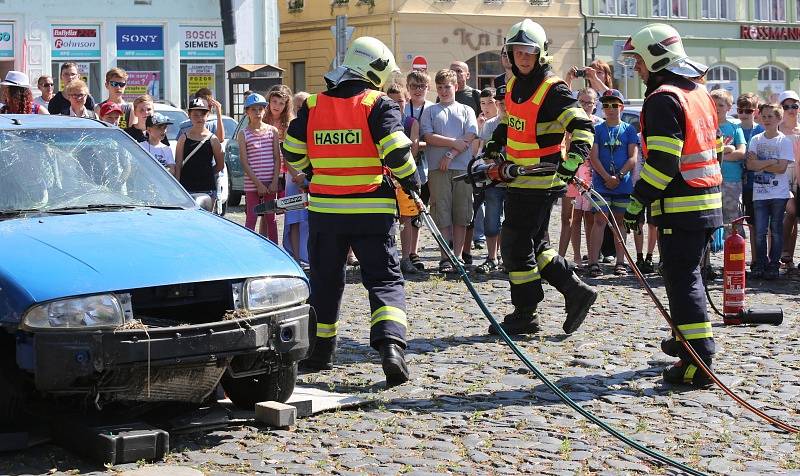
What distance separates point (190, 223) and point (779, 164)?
7762mm

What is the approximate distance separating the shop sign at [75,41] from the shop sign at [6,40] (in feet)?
3.26

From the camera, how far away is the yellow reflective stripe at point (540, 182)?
31.5ft

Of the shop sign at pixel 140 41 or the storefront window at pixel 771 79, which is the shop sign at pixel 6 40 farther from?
the storefront window at pixel 771 79

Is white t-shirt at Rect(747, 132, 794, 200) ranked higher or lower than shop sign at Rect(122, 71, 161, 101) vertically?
lower

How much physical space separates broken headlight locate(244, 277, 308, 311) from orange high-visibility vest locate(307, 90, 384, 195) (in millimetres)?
1432

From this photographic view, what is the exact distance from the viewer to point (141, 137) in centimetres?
1351

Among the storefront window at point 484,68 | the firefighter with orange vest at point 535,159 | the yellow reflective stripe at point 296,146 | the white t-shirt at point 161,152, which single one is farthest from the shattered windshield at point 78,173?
the storefront window at point 484,68

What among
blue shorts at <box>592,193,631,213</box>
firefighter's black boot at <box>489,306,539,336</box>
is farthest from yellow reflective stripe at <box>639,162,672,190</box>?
blue shorts at <box>592,193,631,213</box>

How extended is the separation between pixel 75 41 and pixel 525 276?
27.5m

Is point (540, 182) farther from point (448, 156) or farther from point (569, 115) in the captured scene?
point (448, 156)

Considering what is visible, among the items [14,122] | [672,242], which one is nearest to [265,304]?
[14,122]

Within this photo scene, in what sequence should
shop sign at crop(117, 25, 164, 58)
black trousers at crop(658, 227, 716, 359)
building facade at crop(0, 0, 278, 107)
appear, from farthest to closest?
shop sign at crop(117, 25, 164, 58) < building facade at crop(0, 0, 278, 107) < black trousers at crop(658, 227, 716, 359)

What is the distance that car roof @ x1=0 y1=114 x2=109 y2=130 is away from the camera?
7.86 m

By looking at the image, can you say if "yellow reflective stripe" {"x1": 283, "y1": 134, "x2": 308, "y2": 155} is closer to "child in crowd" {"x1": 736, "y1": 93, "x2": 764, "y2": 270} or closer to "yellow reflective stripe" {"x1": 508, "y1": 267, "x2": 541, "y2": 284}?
"yellow reflective stripe" {"x1": 508, "y1": 267, "x2": 541, "y2": 284}
